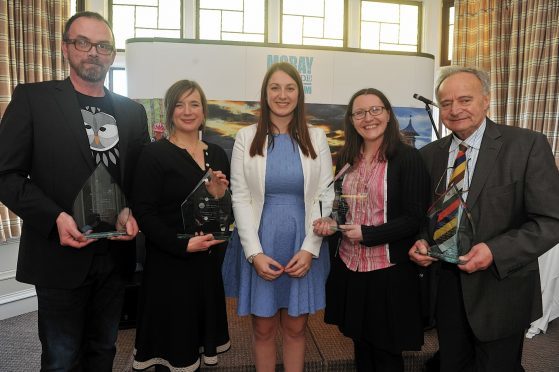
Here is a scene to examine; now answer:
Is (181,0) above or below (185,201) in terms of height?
above

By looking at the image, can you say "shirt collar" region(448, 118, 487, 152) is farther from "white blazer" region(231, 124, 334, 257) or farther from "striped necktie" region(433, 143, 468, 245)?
"white blazer" region(231, 124, 334, 257)

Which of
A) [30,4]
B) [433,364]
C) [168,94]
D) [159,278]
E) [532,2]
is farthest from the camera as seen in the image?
[532,2]

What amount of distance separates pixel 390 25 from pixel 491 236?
688 centimetres

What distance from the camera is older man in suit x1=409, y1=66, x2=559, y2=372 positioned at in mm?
1622

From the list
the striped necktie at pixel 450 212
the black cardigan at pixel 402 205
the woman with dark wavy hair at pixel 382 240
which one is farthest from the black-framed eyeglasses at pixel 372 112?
the striped necktie at pixel 450 212

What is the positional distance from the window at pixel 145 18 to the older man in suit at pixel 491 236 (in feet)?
19.8

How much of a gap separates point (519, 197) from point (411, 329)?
71 centimetres

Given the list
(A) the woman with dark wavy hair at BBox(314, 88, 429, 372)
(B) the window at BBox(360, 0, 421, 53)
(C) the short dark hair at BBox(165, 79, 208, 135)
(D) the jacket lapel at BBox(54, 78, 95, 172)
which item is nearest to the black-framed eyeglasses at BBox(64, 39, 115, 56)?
(D) the jacket lapel at BBox(54, 78, 95, 172)

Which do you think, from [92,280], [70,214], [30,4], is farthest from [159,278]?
[30,4]

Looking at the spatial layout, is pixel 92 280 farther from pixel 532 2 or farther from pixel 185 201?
pixel 532 2

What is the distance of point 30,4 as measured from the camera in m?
4.40

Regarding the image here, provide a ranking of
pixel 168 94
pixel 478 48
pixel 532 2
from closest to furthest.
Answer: pixel 168 94 → pixel 532 2 → pixel 478 48

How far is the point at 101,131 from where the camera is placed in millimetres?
1863

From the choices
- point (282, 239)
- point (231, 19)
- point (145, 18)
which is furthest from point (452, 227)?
point (145, 18)
